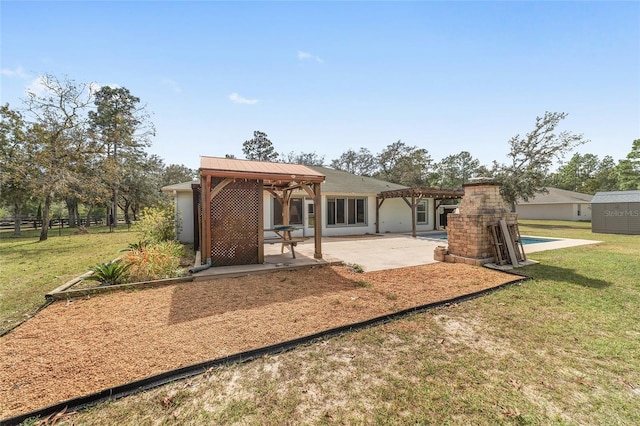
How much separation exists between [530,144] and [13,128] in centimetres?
3651

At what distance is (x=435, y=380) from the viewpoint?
233 cm

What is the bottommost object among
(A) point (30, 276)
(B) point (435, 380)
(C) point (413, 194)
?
(B) point (435, 380)

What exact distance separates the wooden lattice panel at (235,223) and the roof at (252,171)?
381 millimetres

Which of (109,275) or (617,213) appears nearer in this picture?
(109,275)

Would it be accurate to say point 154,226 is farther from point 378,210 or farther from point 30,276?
point 378,210

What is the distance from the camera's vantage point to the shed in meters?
14.6

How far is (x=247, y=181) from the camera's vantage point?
6.61 metres

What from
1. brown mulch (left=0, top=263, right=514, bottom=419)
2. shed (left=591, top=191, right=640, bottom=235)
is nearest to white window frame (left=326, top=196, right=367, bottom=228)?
brown mulch (left=0, top=263, right=514, bottom=419)

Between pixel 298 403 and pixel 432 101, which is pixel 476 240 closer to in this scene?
pixel 298 403

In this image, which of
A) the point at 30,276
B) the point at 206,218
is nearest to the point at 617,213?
the point at 206,218

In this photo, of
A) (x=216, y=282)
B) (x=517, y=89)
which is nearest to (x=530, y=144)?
(x=517, y=89)

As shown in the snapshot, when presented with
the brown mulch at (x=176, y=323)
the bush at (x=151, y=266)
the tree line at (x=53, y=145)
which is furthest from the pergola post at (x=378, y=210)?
the tree line at (x=53, y=145)

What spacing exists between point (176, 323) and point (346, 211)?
11.9 m

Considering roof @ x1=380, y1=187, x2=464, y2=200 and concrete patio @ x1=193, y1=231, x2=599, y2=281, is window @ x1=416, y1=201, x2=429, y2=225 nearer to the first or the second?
roof @ x1=380, y1=187, x2=464, y2=200
